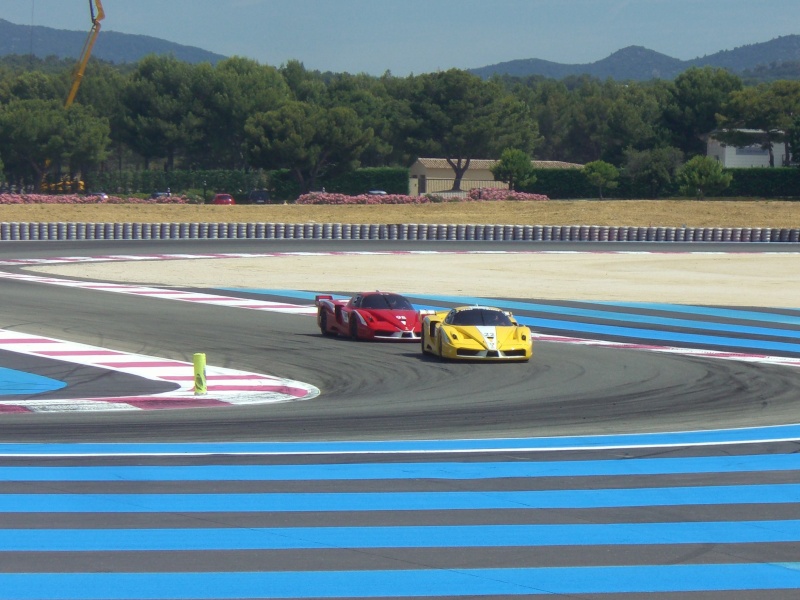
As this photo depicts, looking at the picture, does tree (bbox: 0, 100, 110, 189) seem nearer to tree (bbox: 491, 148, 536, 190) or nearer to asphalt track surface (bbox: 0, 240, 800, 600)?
tree (bbox: 491, 148, 536, 190)

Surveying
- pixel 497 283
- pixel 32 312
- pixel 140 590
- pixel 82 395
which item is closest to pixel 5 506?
pixel 140 590

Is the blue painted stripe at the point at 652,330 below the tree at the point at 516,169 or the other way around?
below

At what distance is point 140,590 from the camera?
6750 mm

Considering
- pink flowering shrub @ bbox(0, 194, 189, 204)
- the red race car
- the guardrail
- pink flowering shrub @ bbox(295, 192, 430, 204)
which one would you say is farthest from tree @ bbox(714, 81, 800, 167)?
the red race car

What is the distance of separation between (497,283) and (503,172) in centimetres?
4771

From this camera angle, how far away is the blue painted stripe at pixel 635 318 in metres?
23.6

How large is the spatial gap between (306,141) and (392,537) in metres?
75.4

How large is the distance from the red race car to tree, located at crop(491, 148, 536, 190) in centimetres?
5932

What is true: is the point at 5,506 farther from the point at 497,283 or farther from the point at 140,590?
the point at 497,283

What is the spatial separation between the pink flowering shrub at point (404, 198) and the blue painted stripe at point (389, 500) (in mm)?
60245

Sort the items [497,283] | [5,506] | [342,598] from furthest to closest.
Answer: [497,283], [5,506], [342,598]

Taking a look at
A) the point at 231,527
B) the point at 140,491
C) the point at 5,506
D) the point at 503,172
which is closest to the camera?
the point at 231,527

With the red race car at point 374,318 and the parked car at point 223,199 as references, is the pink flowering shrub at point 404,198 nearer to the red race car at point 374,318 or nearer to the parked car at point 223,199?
the parked car at point 223,199

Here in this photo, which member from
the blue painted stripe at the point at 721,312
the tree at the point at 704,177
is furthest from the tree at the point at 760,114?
the blue painted stripe at the point at 721,312
